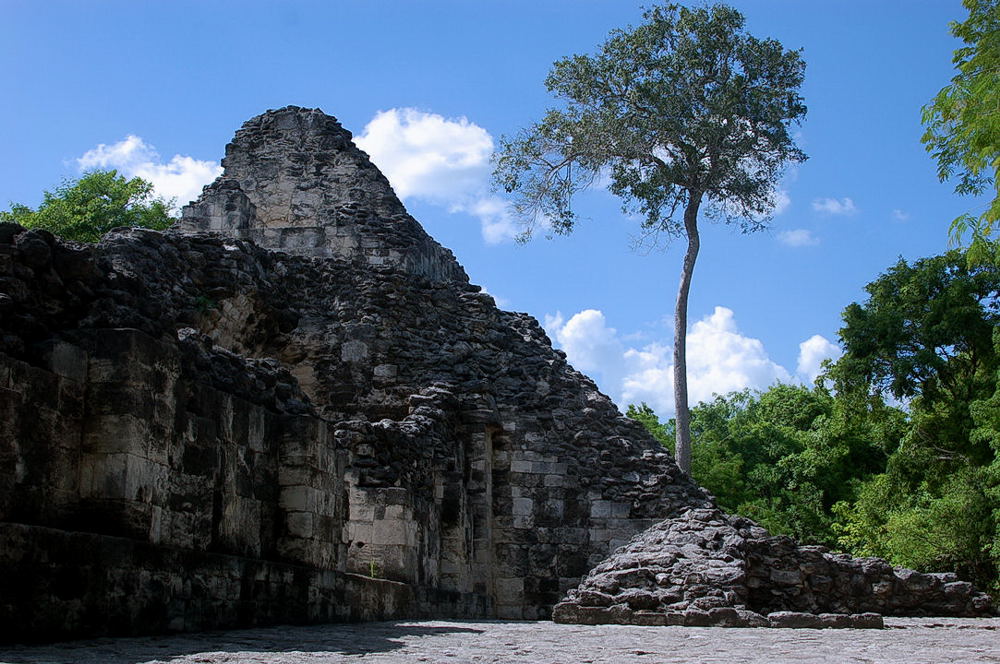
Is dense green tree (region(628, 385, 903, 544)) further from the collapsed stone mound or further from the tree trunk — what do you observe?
the collapsed stone mound

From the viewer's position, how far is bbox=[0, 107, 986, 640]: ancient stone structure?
19.5ft

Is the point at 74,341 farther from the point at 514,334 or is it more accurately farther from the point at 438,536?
the point at 514,334

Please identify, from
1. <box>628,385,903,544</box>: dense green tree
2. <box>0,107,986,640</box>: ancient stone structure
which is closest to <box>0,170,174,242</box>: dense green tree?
<box>0,107,986,640</box>: ancient stone structure

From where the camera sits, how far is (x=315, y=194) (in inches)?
788

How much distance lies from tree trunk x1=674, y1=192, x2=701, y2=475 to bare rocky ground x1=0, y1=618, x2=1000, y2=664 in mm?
11156

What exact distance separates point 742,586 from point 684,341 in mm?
10940

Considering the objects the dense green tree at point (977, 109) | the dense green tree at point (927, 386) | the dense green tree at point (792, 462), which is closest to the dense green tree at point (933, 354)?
the dense green tree at point (927, 386)

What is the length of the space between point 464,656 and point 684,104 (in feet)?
59.2

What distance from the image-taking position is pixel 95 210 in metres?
27.0

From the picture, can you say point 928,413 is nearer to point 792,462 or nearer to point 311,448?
point 792,462

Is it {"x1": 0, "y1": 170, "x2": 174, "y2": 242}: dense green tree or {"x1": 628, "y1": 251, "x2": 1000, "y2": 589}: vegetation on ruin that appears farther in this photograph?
{"x1": 0, "y1": 170, "x2": 174, "y2": 242}: dense green tree

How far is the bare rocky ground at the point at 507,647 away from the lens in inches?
197

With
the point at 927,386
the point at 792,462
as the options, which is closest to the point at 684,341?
the point at 927,386

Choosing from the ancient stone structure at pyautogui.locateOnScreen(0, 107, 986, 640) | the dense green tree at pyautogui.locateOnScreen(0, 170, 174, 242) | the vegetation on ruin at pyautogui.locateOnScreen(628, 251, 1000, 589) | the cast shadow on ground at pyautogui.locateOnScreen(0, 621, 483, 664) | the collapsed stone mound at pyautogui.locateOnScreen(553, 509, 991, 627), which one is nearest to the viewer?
the cast shadow on ground at pyautogui.locateOnScreen(0, 621, 483, 664)
